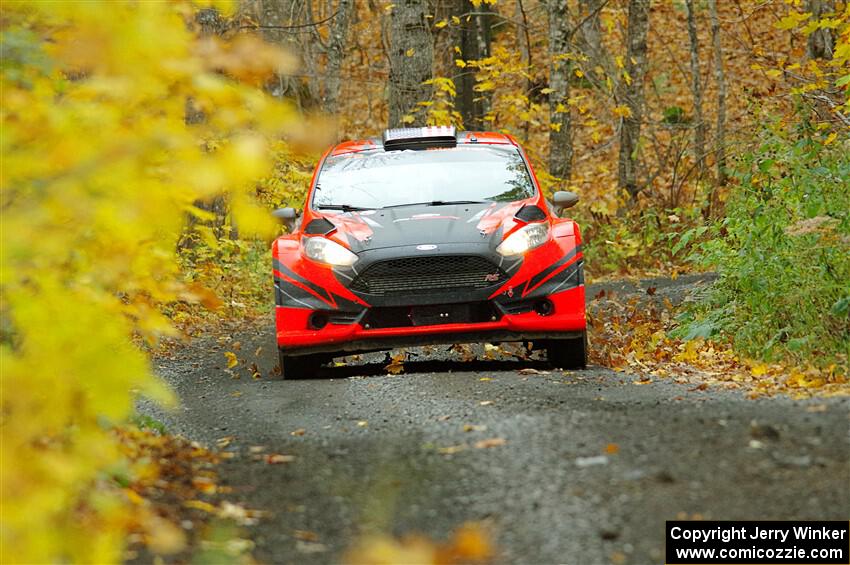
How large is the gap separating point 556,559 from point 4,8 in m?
2.67

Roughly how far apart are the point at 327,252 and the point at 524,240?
1.46m

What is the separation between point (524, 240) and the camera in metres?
8.12

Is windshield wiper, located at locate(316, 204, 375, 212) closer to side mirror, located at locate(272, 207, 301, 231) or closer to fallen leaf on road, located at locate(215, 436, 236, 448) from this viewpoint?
side mirror, located at locate(272, 207, 301, 231)

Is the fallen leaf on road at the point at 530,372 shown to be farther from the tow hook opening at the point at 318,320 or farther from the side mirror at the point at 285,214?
the side mirror at the point at 285,214

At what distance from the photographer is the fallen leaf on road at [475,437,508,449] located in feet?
16.5

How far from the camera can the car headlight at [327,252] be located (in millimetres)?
8055

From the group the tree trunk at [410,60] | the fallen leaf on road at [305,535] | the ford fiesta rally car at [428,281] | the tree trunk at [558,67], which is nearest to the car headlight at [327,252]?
the ford fiesta rally car at [428,281]

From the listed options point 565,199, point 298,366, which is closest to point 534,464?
point 298,366

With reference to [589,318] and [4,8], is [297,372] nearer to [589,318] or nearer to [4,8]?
[589,318]

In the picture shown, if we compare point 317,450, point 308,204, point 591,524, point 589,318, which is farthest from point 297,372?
point 591,524

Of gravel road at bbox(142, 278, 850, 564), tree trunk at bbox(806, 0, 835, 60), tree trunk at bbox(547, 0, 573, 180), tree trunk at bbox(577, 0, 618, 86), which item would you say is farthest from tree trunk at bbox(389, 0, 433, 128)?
gravel road at bbox(142, 278, 850, 564)

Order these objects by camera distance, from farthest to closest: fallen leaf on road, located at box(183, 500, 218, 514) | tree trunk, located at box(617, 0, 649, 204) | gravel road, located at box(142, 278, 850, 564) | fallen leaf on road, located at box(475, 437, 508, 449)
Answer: tree trunk, located at box(617, 0, 649, 204), fallen leaf on road, located at box(475, 437, 508, 449), fallen leaf on road, located at box(183, 500, 218, 514), gravel road, located at box(142, 278, 850, 564)

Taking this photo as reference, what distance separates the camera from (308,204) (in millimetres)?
8969

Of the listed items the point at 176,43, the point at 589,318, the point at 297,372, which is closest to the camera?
the point at 176,43
